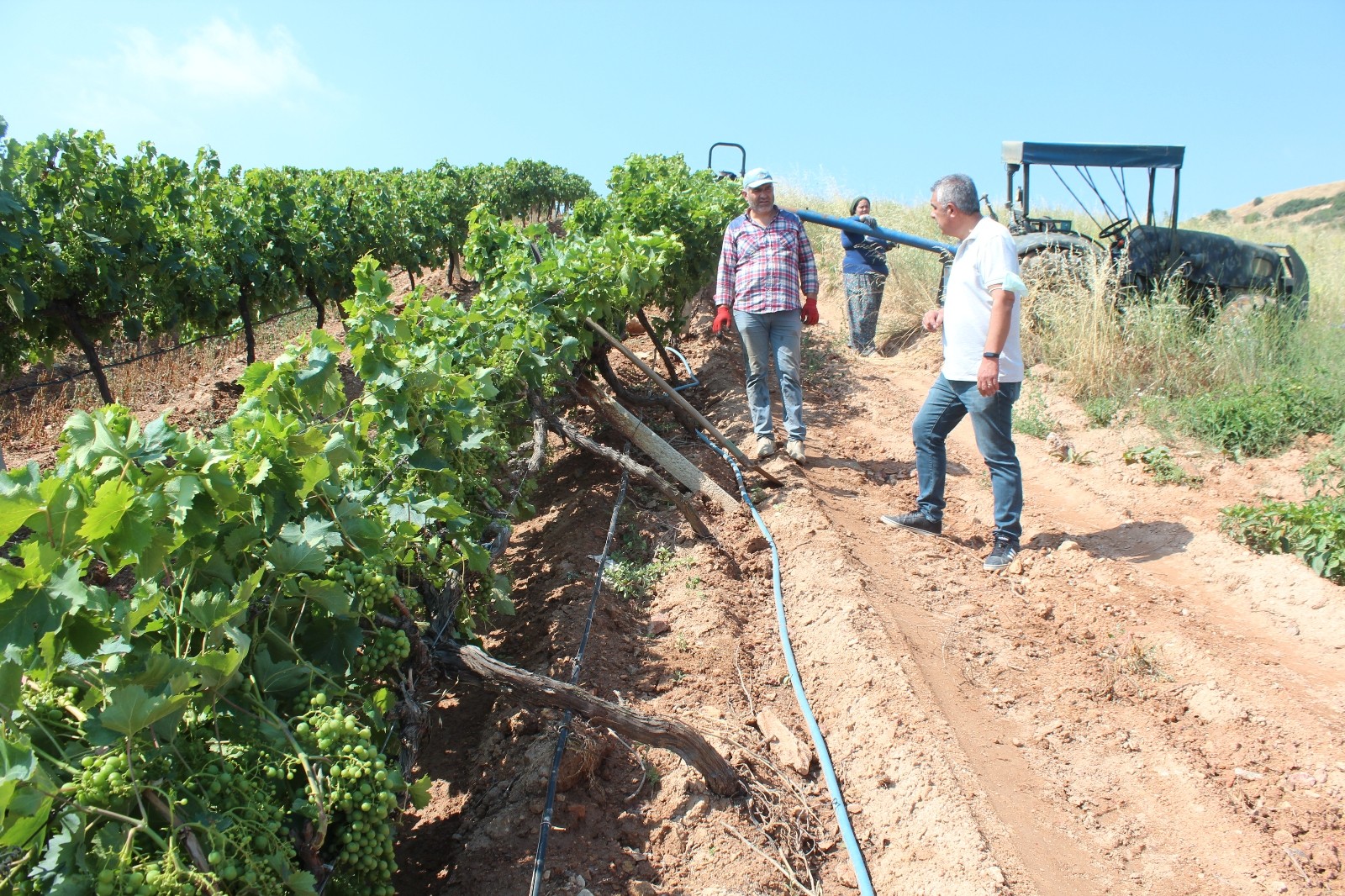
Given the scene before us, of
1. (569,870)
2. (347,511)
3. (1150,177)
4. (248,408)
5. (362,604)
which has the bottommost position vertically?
(569,870)

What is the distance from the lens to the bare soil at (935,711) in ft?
8.67

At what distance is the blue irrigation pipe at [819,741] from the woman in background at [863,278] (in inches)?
187

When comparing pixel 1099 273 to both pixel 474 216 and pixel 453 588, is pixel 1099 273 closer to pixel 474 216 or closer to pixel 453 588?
pixel 474 216

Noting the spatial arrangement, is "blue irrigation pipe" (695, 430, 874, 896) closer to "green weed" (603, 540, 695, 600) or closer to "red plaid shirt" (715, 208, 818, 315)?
"green weed" (603, 540, 695, 600)

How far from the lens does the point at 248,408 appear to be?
2.73 m

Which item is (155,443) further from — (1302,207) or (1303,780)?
(1302,207)

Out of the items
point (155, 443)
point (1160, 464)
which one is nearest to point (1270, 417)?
point (1160, 464)

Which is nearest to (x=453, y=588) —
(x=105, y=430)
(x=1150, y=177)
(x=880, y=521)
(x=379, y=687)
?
(x=379, y=687)

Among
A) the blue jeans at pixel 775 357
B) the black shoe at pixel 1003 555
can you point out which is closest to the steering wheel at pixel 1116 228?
the blue jeans at pixel 775 357

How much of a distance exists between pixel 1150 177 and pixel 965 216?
5364 mm

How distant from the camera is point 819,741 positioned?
10.2 ft

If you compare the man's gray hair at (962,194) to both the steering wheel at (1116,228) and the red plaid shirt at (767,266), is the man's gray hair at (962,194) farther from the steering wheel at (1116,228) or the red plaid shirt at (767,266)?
the steering wheel at (1116,228)

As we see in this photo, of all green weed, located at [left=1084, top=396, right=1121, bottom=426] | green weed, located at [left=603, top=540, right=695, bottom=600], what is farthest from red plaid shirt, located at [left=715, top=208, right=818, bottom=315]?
green weed, located at [left=1084, top=396, right=1121, bottom=426]

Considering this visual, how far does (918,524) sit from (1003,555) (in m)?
0.57
